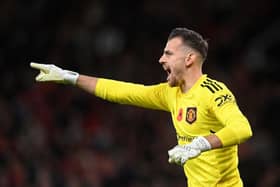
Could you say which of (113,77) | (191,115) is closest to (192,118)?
(191,115)

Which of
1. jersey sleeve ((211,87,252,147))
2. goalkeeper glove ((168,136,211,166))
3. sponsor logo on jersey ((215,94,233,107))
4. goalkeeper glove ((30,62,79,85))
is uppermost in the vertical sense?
goalkeeper glove ((30,62,79,85))

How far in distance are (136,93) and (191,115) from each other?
582 mm

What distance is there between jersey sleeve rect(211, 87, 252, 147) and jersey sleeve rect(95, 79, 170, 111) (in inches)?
23.7

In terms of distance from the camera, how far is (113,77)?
11.7 metres

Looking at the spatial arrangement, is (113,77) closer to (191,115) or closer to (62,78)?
(62,78)

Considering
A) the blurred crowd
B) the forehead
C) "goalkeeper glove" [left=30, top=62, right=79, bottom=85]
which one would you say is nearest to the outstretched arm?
"goalkeeper glove" [left=30, top=62, right=79, bottom=85]

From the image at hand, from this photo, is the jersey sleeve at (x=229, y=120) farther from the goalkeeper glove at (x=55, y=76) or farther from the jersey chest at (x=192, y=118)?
the goalkeeper glove at (x=55, y=76)

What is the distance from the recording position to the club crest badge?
6008 mm

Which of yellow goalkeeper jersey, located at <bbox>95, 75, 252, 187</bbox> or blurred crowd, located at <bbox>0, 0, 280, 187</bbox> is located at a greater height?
blurred crowd, located at <bbox>0, 0, 280, 187</bbox>

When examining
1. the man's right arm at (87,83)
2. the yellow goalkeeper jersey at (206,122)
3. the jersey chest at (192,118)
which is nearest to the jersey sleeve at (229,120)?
the yellow goalkeeper jersey at (206,122)

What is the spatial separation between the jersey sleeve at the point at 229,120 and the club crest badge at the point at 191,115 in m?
0.16

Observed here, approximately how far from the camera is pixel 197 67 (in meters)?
6.20

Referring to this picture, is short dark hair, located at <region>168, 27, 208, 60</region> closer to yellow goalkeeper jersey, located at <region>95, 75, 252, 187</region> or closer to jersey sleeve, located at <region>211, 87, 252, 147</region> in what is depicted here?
yellow goalkeeper jersey, located at <region>95, 75, 252, 187</region>

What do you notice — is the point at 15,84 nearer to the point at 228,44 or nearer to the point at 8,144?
the point at 8,144
